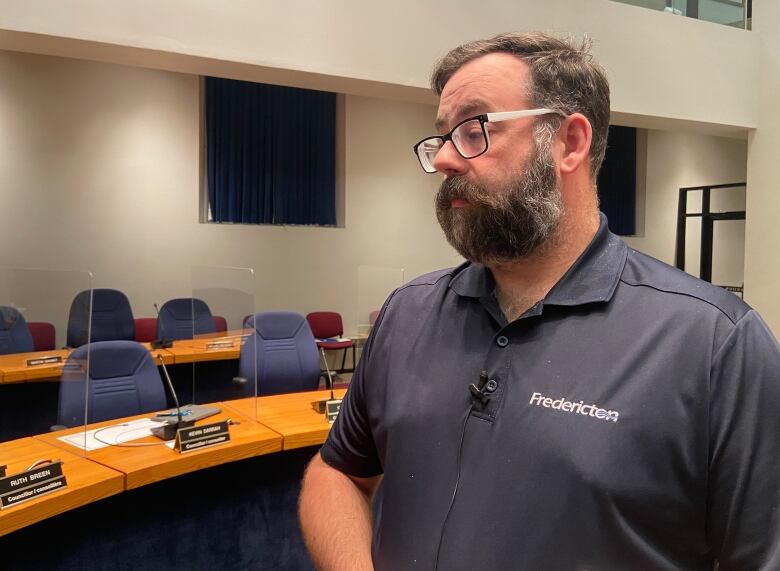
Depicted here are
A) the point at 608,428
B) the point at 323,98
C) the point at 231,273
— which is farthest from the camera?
the point at 323,98

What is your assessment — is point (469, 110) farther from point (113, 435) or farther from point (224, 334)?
point (224, 334)

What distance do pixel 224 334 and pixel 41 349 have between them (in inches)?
35.3

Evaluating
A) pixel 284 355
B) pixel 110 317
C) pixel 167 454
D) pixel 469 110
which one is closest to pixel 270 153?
pixel 110 317

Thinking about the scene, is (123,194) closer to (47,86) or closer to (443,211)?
(47,86)

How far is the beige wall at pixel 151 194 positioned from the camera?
547cm

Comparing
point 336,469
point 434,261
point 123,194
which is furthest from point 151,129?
point 336,469

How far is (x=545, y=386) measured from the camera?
74cm

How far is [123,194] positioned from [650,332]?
5983 millimetres

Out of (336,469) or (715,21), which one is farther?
(715,21)

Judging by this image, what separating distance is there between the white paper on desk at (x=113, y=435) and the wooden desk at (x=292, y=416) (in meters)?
0.44

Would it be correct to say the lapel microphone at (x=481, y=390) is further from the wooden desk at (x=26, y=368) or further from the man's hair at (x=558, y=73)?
the wooden desk at (x=26, y=368)

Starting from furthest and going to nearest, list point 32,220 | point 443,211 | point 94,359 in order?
1. point 32,220
2. point 94,359
3. point 443,211

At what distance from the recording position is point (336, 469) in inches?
40.7

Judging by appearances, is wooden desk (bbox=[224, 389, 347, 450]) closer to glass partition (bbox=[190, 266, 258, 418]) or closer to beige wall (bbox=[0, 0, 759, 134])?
glass partition (bbox=[190, 266, 258, 418])
